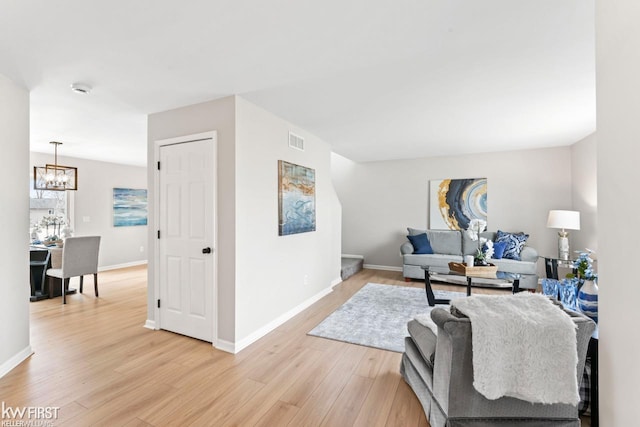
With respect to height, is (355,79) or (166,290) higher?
(355,79)

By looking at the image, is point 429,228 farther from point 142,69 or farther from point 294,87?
point 142,69

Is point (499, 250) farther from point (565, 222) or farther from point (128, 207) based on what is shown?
point (128, 207)

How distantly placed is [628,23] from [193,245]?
3.24 m

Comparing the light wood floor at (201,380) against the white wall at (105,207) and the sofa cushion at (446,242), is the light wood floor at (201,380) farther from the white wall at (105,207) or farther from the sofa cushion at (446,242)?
the white wall at (105,207)

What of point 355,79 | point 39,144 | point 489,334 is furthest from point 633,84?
point 39,144

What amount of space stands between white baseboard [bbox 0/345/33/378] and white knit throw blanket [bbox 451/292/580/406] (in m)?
3.37

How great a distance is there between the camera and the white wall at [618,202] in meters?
0.98

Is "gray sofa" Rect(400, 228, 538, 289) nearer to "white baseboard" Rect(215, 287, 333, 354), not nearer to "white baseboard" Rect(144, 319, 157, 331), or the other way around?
"white baseboard" Rect(215, 287, 333, 354)

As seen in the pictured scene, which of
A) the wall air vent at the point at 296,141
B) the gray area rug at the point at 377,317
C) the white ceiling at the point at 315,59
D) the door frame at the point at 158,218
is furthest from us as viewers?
the wall air vent at the point at 296,141

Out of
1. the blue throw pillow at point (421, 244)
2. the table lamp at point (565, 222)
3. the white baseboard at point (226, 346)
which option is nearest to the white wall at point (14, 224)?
the white baseboard at point (226, 346)

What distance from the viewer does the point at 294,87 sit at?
8.79 feet

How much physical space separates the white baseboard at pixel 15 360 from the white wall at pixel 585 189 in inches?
269

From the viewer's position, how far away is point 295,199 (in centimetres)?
376

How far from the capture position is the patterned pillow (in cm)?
500
